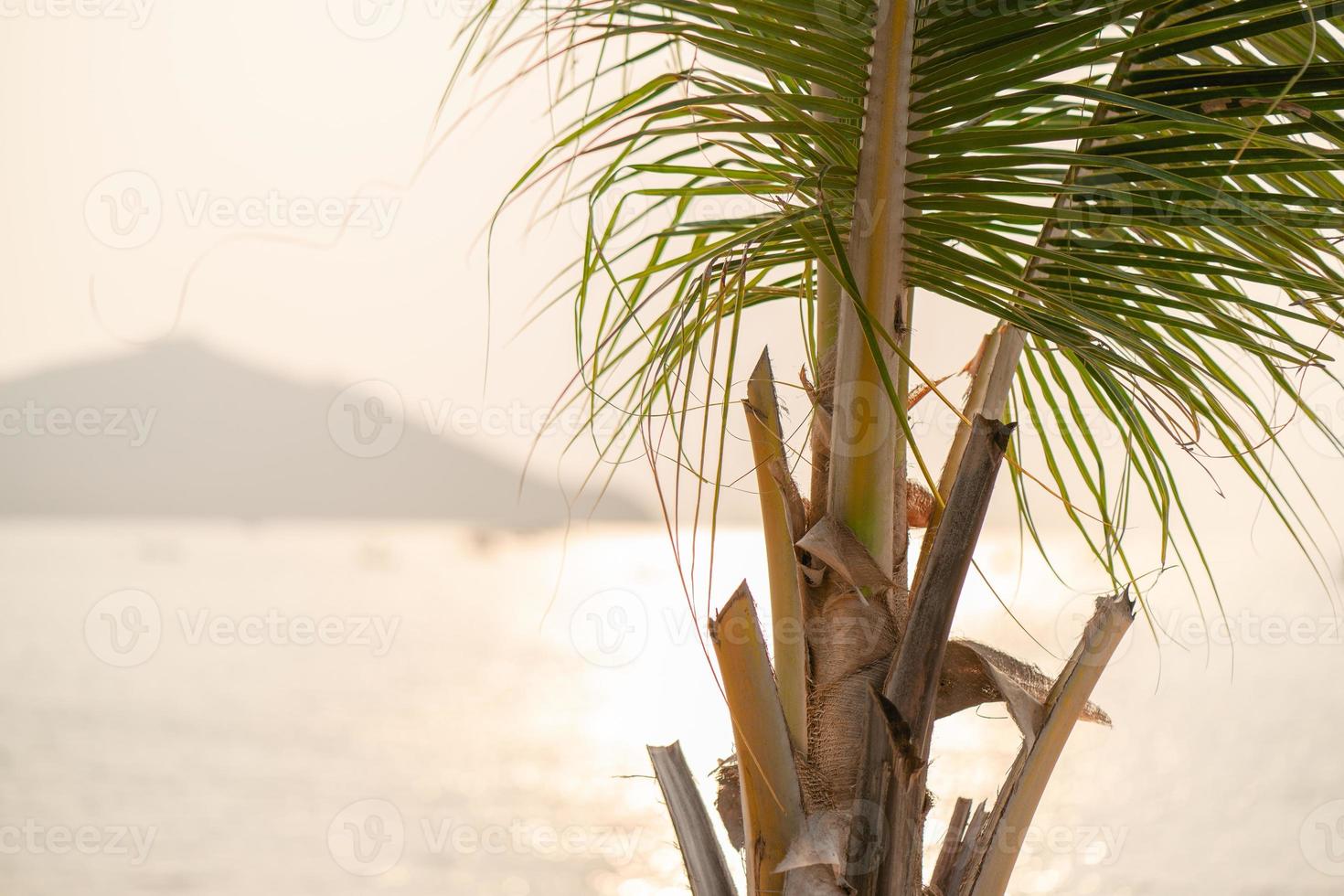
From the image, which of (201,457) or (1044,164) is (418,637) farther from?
(201,457)

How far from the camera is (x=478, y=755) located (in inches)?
134

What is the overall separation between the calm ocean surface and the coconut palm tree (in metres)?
0.10

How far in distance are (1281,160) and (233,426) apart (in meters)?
22.3

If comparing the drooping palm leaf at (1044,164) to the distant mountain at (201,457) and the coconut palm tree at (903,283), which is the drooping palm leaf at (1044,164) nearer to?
the coconut palm tree at (903,283)

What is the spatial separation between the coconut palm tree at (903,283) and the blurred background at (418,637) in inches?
2.1

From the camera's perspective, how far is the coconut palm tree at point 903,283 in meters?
0.48

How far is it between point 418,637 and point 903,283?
610 centimetres

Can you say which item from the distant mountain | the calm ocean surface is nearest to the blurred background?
the calm ocean surface

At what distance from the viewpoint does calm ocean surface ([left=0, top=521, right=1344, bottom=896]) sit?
7.68 feet

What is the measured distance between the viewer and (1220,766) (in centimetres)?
353

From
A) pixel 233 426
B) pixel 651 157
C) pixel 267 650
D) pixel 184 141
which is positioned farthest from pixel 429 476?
pixel 651 157

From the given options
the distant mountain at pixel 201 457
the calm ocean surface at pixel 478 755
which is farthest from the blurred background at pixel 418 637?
the distant mountain at pixel 201 457

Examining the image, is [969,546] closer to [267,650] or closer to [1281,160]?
[1281,160]

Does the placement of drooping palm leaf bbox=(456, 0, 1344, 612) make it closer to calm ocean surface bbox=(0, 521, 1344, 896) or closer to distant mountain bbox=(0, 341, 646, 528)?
calm ocean surface bbox=(0, 521, 1344, 896)
